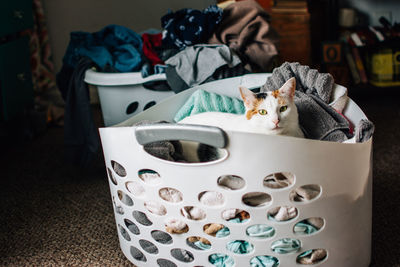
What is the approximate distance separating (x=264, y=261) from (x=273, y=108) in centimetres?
31

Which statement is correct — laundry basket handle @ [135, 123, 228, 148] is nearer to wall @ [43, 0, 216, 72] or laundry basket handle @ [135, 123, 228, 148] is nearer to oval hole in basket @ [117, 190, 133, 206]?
oval hole in basket @ [117, 190, 133, 206]

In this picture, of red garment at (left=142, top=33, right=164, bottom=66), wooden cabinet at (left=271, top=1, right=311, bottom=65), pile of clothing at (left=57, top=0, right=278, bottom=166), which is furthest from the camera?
wooden cabinet at (left=271, top=1, right=311, bottom=65)

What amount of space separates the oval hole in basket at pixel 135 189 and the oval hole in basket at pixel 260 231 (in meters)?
0.24

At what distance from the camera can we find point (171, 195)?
0.92 metres

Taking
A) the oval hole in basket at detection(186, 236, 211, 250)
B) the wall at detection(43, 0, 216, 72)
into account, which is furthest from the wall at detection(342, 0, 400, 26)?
the oval hole in basket at detection(186, 236, 211, 250)

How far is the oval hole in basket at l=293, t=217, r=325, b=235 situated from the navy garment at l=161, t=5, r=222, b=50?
737mm

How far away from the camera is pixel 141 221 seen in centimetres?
97

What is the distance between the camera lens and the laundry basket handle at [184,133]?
0.79 m

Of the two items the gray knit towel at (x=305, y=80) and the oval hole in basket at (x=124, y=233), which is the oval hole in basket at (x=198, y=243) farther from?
the gray knit towel at (x=305, y=80)

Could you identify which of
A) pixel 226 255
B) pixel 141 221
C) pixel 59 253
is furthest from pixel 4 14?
Answer: pixel 226 255

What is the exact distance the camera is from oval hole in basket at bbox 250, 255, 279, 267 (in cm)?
88

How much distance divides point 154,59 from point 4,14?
2.14 ft

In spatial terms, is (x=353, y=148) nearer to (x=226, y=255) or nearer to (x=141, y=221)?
(x=226, y=255)

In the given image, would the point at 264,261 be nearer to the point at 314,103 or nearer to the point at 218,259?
the point at 218,259
